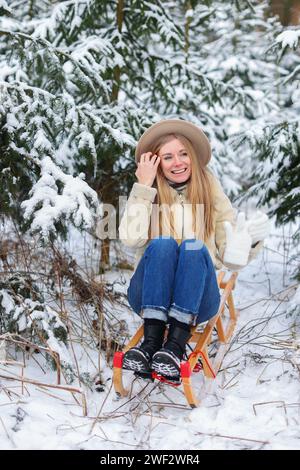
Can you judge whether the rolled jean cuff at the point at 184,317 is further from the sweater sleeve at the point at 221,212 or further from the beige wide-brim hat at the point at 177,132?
the beige wide-brim hat at the point at 177,132

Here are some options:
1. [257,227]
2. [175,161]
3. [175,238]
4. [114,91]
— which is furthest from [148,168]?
[114,91]

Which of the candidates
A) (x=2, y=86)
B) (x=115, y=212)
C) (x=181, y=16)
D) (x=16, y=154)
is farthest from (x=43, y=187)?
(x=181, y=16)

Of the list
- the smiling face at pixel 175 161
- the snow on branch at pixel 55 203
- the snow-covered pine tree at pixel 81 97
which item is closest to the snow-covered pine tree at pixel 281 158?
the snow-covered pine tree at pixel 81 97

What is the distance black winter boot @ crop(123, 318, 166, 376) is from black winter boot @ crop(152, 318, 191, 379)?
6 cm

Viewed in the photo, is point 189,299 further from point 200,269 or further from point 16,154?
point 16,154

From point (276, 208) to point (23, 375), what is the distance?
7.33 feet

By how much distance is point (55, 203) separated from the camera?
2.47 metres

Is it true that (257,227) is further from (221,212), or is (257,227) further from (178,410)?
(178,410)

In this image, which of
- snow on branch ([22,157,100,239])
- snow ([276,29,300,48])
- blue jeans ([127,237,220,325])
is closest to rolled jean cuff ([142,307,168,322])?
blue jeans ([127,237,220,325])

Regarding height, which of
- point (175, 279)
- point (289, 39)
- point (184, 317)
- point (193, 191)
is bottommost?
point (184, 317)

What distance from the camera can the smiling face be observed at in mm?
2727

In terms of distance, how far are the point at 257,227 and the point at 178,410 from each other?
103cm

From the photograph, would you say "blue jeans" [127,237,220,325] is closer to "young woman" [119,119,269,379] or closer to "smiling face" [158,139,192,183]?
"young woman" [119,119,269,379]

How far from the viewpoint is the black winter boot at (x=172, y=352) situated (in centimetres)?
231
